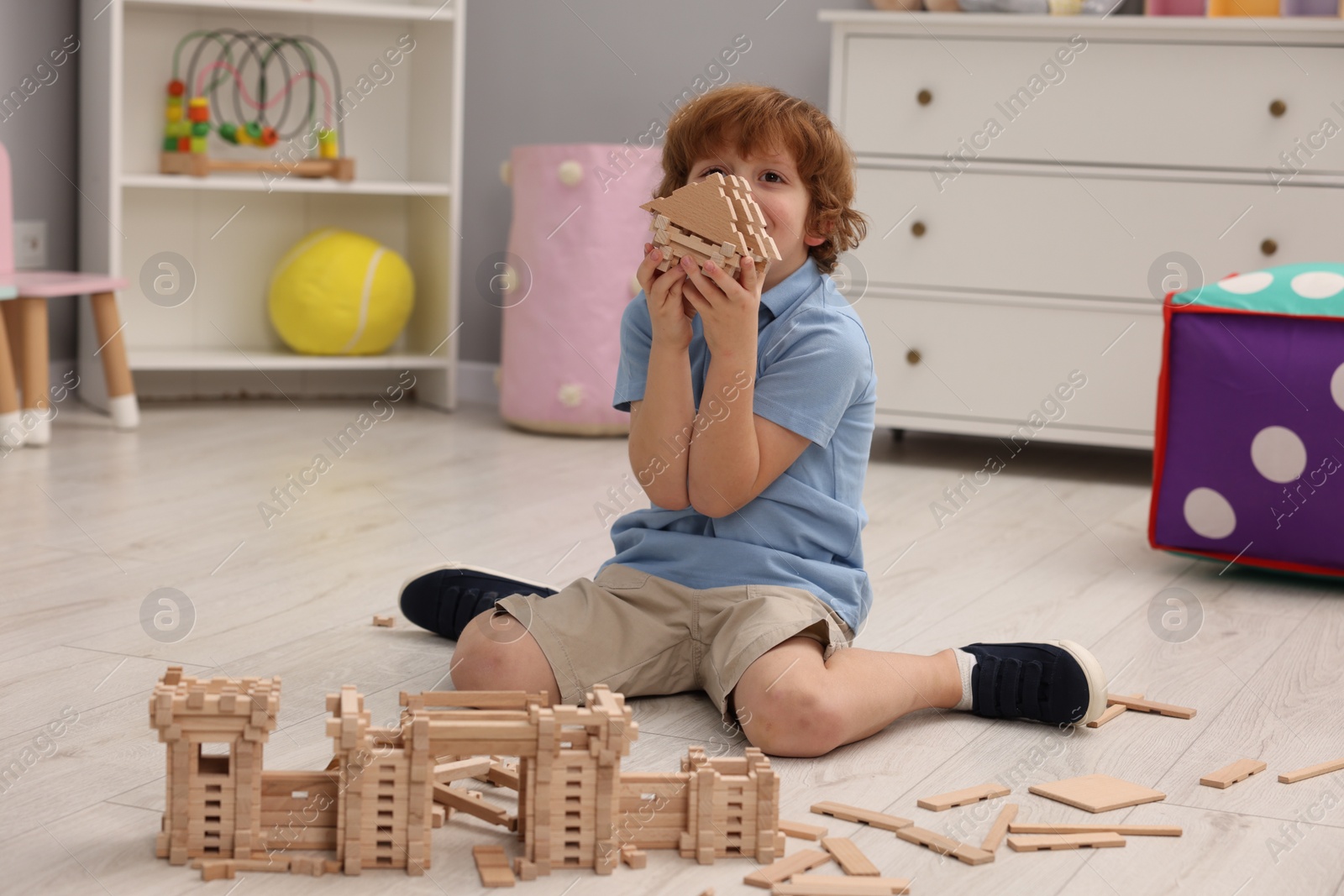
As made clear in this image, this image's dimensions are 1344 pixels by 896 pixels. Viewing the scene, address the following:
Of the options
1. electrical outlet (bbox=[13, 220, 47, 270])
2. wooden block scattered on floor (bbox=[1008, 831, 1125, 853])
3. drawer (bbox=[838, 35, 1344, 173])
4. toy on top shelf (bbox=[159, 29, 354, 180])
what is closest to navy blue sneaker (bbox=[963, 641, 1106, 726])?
wooden block scattered on floor (bbox=[1008, 831, 1125, 853])

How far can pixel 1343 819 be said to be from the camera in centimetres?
99

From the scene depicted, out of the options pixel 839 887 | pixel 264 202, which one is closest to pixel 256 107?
pixel 264 202

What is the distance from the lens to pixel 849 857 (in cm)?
88

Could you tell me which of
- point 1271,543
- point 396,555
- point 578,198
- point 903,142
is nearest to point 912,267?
point 903,142

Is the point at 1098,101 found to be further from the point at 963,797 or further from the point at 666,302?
the point at 963,797

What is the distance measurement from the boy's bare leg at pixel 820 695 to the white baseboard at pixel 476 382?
2009 millimetres

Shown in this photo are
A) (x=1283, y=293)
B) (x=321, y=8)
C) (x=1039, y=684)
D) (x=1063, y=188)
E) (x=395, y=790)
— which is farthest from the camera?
(x=321, y=8)

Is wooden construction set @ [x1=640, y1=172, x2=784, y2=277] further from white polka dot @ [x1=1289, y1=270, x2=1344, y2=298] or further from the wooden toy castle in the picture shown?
white polka dot @ [x1=1289, y1=270, x2=1344, y2=298]

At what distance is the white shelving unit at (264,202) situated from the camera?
8.77ft

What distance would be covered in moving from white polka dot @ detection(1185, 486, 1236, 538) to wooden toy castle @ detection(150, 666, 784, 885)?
1.02m

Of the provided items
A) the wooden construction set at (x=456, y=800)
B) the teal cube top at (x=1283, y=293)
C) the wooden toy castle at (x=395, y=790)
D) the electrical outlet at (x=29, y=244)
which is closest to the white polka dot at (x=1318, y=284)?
the teal cube top at (x=1283, y=293)

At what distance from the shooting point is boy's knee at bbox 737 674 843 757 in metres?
1.06

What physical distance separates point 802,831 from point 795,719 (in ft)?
0.49

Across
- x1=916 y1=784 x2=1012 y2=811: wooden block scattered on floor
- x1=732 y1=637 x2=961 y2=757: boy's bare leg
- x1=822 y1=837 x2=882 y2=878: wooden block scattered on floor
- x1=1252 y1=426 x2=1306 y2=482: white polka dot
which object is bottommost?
x1=916 y1=784 x2=1012 y2=811: wooden block scattered on floor
